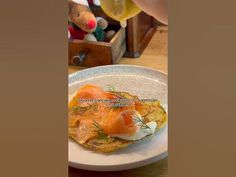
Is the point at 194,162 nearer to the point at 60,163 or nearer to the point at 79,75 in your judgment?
the point at 60,163

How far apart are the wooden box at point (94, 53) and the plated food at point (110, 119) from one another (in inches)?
11.5

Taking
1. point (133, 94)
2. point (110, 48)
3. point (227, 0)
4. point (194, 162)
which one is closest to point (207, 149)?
point (194, 162)

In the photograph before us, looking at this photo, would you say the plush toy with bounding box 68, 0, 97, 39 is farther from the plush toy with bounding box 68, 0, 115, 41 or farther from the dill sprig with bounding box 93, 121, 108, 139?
the dill sprig with bounding box 93, 121, 108, 139

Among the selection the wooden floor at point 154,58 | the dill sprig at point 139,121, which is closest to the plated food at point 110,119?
the dill sprig at point 139,121

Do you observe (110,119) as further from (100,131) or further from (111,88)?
(111,88)

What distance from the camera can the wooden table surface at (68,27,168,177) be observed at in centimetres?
52

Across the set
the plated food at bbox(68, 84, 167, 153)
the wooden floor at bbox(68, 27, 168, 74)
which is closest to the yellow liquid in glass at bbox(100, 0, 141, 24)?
the plated food at bbox(68, 84, 167, 153)

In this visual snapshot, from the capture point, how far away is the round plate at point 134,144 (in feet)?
1.66

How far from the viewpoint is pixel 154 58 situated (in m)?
0.93

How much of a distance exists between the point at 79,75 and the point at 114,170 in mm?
256

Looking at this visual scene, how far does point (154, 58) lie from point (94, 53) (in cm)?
14

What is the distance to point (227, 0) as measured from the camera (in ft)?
1.17

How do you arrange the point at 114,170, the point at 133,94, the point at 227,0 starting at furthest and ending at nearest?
1. the point at 133,94
2. the point at 114,170
3. the point at 227,0

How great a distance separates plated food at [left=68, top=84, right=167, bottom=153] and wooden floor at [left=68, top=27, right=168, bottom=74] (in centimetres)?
27
